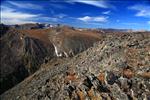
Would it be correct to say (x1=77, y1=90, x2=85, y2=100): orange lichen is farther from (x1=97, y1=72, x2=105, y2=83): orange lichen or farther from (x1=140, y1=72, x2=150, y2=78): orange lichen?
(x1=140, y1=72, x2=150, y2=78): orange lichen

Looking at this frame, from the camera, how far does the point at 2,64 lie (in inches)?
3533

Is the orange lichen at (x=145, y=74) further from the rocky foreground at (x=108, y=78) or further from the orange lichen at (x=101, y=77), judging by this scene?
the orange lichen at (x=101, y=77)

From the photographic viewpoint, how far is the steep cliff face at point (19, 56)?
82.6 m

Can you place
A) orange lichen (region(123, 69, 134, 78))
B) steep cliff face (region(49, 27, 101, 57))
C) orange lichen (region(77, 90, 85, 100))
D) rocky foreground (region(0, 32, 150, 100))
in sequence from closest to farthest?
rocky foreground (region(0, 32, 150, 100)) < orange lichen (region(77, 90, 85, 100)) < orange lichen (region(123, 69, 134, 78)) < steep cliff face (region(49, 27, 101, 57))

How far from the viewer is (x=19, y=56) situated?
9812 cm

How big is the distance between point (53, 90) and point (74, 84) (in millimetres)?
3580

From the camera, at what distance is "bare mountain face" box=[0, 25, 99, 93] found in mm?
85000

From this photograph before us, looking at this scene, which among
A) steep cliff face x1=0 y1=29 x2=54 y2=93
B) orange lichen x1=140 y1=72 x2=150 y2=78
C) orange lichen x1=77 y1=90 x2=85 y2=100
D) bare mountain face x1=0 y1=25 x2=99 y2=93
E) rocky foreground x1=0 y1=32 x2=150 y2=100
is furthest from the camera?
bare mountain face x1=0 y1=25 x2=99 y2=93

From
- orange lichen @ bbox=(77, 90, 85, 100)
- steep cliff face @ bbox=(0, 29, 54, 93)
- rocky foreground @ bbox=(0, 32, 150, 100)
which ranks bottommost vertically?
steep cliff face @ bbox=(0, 29, 54, 93)

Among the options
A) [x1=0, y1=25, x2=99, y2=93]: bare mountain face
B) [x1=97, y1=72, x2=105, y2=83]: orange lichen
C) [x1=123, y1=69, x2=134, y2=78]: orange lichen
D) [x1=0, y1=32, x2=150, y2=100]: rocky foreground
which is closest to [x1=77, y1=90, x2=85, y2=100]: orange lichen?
[x1=0, y1=32, x2=150, y2=100]: rocky foreground

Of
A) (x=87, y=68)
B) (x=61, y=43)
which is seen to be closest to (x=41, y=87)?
(x=87, y=68)

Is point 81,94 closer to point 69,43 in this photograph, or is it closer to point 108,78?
point 108,78

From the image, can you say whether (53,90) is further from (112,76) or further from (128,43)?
(128,43)

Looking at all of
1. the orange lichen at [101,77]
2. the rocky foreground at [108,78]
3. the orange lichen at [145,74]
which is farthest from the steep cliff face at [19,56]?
the orange lichen at [145,74]
